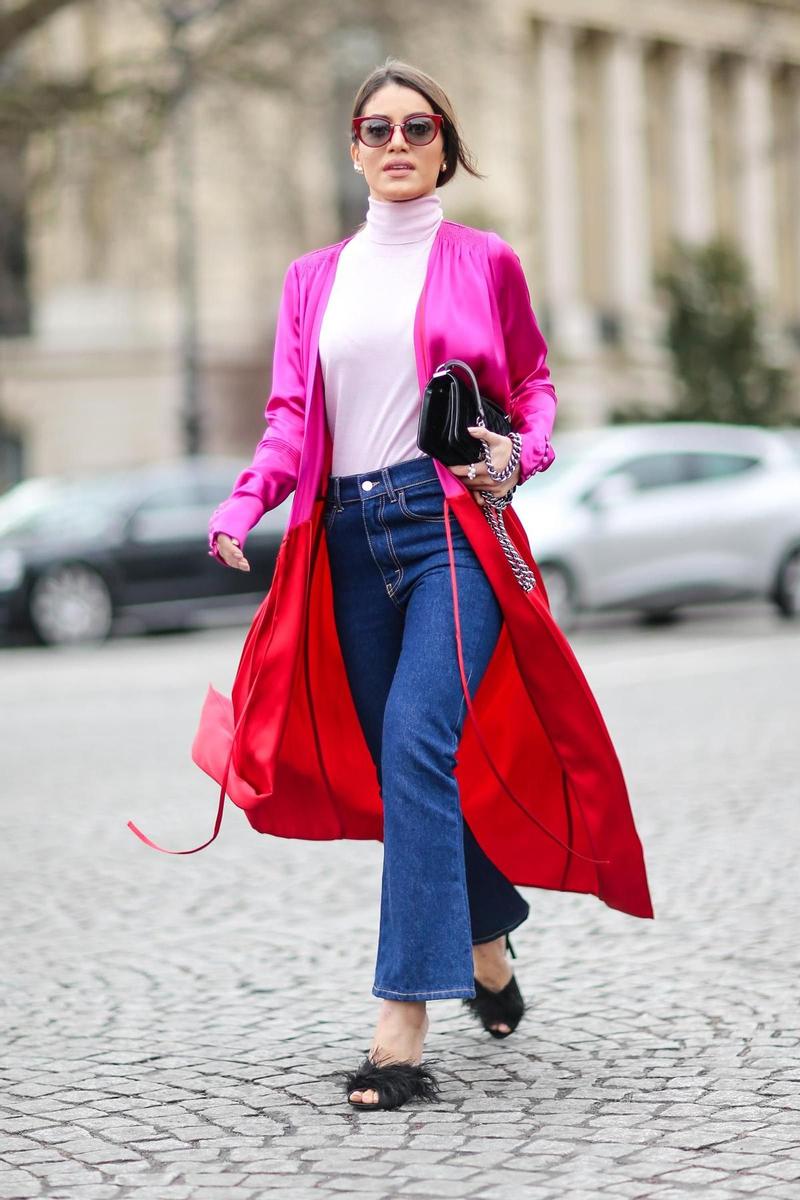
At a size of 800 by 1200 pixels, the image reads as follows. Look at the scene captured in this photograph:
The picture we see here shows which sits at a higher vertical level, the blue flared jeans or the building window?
the building window

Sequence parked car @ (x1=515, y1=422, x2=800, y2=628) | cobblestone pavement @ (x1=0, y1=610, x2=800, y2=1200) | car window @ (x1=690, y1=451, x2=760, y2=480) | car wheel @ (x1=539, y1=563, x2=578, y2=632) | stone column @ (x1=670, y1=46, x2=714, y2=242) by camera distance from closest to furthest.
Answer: cobblestone pavement @ (x1=0, y1=610, x2=800, y2=1200) < car wheel @ (x1=539, y1=563, x2=578, y2=632) < parked car @ (x1=515, y1=422, x2=800, y2=628) < car window @ (x1=690, y1=451, x2=760, y2=480) < stone column @ (x1=670, y1=46, x2=714, y2=242)

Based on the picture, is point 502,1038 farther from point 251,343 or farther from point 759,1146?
point 251,343

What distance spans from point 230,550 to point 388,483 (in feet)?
1.11

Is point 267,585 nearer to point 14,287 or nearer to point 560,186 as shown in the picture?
point 14,287

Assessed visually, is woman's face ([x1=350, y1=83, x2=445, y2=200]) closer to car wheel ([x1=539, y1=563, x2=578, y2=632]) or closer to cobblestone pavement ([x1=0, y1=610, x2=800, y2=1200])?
cobblestone pavement ([x1=0, y1=610, x2=800, y2=1200])

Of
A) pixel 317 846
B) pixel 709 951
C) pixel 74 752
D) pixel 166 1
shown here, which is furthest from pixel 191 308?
pixel 709 951

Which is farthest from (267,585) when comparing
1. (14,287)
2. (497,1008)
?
(14,287)

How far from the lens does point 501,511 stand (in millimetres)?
4328

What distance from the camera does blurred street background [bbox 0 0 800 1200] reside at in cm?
398

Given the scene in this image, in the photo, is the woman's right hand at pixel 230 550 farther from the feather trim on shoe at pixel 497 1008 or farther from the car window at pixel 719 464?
the car window at pixel 719 464

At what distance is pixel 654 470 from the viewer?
18.2m

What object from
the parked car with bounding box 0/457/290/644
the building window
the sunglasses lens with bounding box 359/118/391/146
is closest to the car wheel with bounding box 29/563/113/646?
the parked car with bounding box 0/457/290/644

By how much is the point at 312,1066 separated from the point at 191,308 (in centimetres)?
2623

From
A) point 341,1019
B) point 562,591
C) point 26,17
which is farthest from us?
point 26,17
